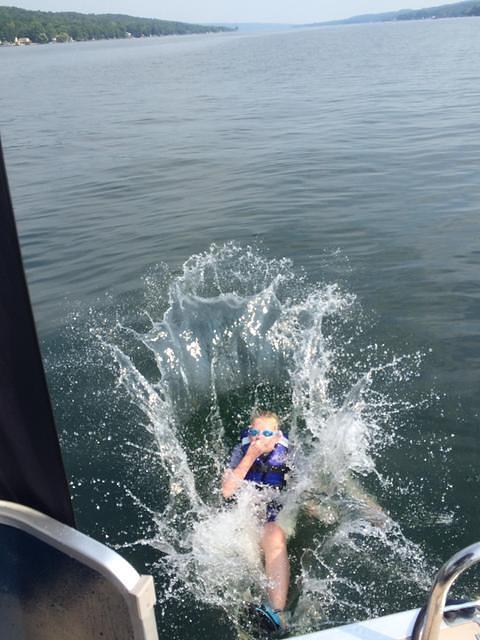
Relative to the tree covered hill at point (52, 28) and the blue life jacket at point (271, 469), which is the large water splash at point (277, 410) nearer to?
the blue life jacket at point (271, 469)

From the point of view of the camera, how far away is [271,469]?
5.40 meters

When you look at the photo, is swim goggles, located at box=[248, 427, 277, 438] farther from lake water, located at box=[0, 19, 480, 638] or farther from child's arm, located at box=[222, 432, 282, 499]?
lake water, located at box=[0, 19, 480, 638]

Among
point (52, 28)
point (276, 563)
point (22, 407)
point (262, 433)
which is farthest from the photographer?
point (52, 28)

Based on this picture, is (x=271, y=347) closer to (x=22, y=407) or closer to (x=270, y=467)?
(x=270, y=467)

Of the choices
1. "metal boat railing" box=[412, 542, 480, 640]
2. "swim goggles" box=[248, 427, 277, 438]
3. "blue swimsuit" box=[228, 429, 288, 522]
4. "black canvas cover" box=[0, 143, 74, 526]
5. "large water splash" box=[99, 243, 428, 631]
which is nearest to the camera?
"black canvas cover" box=[0, 143, 74, 526]

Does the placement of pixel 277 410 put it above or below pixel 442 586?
below

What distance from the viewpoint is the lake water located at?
4980 millimetres

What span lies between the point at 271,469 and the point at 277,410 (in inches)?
62.4

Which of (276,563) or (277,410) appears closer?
(276,563)

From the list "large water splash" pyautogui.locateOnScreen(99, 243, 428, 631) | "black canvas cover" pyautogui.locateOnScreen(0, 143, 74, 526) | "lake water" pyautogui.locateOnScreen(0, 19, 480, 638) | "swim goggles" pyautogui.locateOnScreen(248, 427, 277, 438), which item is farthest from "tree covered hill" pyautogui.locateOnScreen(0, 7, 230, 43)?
"black canvas cover" pyautogui.locateOnScreen(0, 143, 74, 526)

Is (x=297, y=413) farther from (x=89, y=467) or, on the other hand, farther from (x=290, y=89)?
(x=290, y=89)

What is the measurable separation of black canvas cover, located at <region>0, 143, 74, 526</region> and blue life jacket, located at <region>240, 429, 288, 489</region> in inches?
136

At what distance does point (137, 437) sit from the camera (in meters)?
6.49

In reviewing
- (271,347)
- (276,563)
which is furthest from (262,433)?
(271,347)
